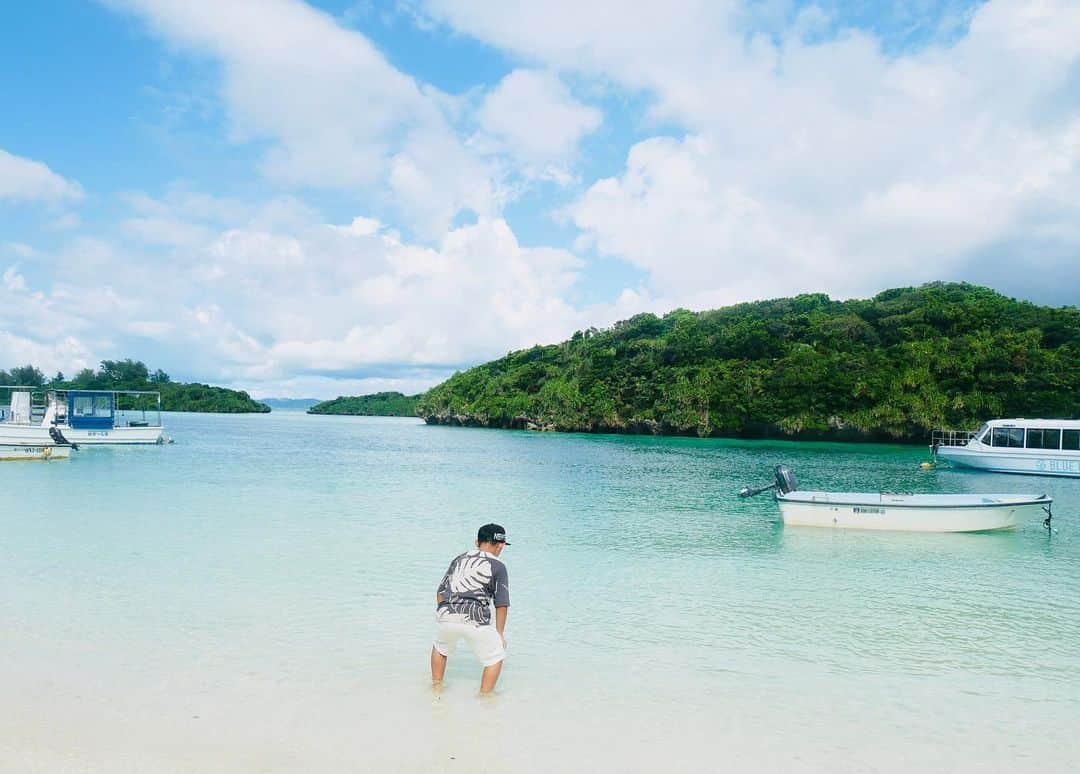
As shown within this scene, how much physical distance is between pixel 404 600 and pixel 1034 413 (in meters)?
61.1

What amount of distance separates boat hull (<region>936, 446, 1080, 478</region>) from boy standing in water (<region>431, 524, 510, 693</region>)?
115ft

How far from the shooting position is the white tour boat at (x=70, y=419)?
124ft

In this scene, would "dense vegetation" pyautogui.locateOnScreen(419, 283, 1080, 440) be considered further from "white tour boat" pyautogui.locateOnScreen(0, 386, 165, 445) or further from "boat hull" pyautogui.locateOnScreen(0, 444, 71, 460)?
"boat hull" pyautogui.locateOnScreen(0, 444, 71, 460)

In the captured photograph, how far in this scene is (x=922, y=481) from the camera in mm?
30031

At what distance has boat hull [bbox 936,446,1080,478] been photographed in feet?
104

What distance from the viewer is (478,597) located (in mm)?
5926

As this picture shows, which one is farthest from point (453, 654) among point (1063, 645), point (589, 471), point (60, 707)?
point (589, 471)

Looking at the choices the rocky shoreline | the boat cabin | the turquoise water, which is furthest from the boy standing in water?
the rocky shoreline

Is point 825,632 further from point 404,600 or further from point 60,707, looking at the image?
point 60,707

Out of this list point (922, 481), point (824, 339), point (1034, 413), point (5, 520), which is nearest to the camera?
point (5, 520)

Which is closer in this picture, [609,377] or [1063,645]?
[1063,645]

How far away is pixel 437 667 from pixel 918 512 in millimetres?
13619

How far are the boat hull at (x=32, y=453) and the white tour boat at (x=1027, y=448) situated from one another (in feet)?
146

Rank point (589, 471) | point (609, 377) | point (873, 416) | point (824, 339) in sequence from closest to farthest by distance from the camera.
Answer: point (589, 471), point (873, 416), point (824, 339), point (609, 377)
